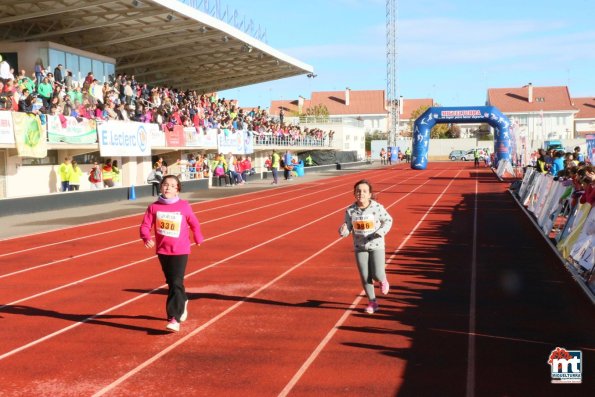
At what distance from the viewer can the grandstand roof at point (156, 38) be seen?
30656 mm

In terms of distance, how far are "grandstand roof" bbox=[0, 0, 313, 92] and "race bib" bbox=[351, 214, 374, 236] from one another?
24114mm

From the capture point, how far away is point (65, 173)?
26.0 metres

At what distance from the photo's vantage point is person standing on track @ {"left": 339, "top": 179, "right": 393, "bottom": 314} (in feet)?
26.2

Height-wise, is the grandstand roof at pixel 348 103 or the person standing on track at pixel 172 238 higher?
Answer: the grandstand roof at pixel 348 103

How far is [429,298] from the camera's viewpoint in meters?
9.02

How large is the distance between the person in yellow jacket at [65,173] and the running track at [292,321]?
11.1m

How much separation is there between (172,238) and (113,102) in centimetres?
2423

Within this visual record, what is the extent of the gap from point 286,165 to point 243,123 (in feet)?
20.6

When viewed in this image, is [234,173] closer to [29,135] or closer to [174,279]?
[29,135]

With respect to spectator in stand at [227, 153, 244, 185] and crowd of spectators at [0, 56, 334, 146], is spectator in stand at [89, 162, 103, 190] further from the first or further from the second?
spectator in stand at [227, 153, 244, 185]

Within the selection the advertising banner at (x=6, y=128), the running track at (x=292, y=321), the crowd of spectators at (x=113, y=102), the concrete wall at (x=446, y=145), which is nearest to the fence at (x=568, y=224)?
the running track at (x=292, y=321)

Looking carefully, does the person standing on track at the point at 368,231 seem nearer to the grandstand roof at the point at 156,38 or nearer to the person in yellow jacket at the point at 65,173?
the person in yellow jacket at the point at 65,173

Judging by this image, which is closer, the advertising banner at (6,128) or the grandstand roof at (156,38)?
the advertising banner at (6,128)

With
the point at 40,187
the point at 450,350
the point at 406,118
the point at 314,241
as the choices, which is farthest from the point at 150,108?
the point at 406,118
